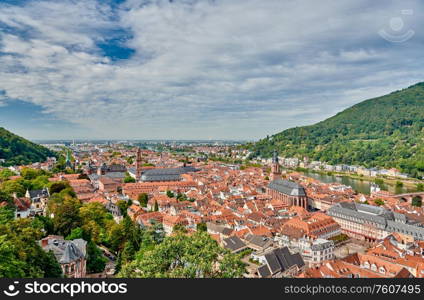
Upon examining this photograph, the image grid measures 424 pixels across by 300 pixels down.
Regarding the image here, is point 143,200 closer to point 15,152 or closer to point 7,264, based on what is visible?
point 7,264

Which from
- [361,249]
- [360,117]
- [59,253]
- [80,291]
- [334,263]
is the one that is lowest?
[361,249]

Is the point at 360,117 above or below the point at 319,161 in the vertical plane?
above

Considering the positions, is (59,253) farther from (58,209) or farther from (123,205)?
(123,205)

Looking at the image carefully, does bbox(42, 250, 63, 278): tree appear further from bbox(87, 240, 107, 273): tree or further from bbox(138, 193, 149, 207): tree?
bbox(138, 193, 149, 207): tree

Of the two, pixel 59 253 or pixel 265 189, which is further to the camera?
pixel 265 189

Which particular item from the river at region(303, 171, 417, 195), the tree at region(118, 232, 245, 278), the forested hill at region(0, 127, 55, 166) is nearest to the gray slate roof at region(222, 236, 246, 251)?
the tree at region(118, 232, 245, 278)

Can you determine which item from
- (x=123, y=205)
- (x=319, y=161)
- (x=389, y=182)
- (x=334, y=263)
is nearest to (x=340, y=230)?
(x=334, y=263)

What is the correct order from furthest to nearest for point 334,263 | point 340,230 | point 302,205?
point 302,205, point 340,230, point 334,263

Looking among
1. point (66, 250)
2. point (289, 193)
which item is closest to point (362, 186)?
point (289, 193)
